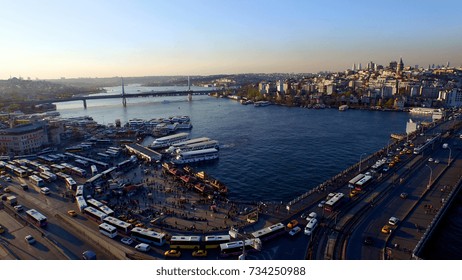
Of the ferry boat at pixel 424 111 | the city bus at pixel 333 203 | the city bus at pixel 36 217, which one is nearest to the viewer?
the city bus at pixel 36 217

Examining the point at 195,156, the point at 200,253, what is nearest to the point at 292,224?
the point at 200,253

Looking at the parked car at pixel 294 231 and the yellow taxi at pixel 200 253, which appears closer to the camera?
the yellow taxi at pixel 200 253

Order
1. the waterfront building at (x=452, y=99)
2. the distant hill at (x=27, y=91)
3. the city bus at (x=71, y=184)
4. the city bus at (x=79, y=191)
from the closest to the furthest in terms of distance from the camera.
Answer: the city bus at (x=79, y=191) → the city bus at (x=71, y=184) → the waterfront building at (x=452, y=99) → the distant hill at (x=27, y=91)

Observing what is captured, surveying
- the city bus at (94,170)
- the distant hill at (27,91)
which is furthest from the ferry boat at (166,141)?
the distant hill at (27,91)

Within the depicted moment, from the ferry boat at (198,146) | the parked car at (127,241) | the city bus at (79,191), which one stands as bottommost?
the parked car at (127,241)

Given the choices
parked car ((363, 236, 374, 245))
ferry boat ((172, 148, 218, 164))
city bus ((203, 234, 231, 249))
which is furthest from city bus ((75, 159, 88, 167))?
parked car ((363, 236, 374, 245))

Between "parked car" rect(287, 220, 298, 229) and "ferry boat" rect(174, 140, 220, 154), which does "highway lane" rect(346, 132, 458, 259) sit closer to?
"parked car" rect(287, 220, 298, 229)

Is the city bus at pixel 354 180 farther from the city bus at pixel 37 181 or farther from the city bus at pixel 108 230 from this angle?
the city bus at pixel 37 181
